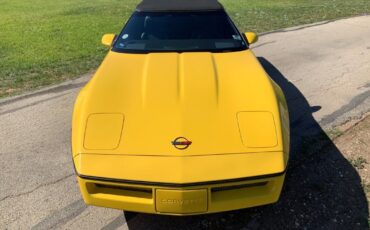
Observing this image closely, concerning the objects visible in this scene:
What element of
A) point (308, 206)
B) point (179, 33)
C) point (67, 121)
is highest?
point (179, 33)

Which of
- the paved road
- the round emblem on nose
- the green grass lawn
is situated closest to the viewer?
the round emblem on nose

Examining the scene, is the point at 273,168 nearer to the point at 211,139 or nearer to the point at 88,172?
the point at 211,139

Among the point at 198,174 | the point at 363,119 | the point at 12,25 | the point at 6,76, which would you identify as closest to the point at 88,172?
the point at 198,174

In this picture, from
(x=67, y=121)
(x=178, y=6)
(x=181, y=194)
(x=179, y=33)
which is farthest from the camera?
(x=67, y=121)

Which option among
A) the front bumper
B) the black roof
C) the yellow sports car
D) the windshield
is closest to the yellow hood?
the yellow sports car

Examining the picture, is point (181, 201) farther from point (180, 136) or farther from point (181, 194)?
point (180, 136)

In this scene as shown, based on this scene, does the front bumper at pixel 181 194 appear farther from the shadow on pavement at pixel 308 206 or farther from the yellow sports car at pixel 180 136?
the shadow on pavement at pixel 308 206

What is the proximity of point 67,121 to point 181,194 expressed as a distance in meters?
3.23

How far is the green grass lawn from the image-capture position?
754cm

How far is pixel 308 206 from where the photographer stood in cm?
358

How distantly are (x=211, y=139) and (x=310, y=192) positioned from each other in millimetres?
1481

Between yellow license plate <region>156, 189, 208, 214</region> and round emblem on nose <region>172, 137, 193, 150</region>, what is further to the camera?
round emblem on nose <region>172, 137, 193, 150</region>

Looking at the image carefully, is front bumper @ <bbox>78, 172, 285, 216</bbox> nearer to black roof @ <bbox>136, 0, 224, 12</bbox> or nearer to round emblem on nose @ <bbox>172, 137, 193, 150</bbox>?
round emblem on nose @ <bbox>172, 137, 193, 150</bbox>

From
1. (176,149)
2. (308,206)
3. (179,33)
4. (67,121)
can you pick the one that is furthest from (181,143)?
(67,121)
